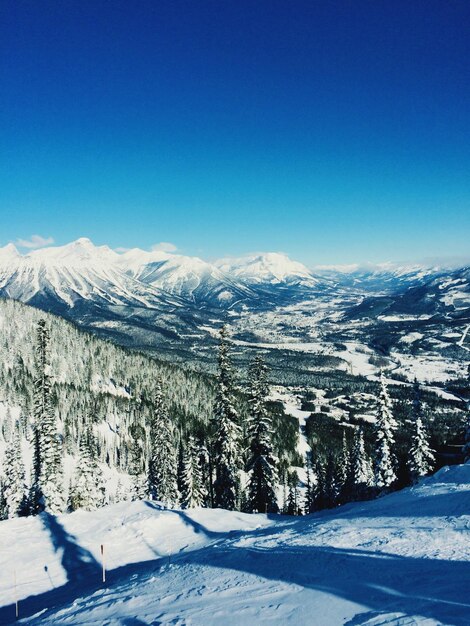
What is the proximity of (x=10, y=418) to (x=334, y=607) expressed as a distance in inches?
5371

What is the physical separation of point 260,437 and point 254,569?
22.7m

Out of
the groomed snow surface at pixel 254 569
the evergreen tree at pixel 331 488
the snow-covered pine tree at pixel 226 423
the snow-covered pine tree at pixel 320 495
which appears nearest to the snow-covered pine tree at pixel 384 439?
the snow-covered pine tree at pixel 226 423

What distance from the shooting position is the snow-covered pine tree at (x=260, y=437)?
35969mm

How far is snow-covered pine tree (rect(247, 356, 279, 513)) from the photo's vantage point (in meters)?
36.0

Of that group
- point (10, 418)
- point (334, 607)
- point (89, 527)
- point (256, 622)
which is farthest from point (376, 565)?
point (10, 418)

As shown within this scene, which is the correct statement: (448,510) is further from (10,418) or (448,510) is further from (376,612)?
(10,418)

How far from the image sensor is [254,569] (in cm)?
1347

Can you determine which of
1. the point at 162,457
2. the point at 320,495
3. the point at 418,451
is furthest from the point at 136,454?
the point at 418,451

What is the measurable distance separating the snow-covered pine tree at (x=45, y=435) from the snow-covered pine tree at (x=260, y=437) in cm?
2045

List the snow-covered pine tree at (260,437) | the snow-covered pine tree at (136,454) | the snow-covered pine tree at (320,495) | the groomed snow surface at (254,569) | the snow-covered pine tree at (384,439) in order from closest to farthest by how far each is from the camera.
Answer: the groomed snow surface at (254,569), the snow-covered pine tree at (260,437), the snow-covered pine tree at (384,439), the snow-covered pine tree at (320,495), the snow-covered pine tree at (136,454)

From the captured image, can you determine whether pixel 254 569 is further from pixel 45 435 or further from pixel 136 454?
pixel 136 454

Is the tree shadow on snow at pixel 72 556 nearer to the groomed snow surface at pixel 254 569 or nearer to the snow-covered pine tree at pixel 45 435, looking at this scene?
the groomed snow surface at pixel 254 569

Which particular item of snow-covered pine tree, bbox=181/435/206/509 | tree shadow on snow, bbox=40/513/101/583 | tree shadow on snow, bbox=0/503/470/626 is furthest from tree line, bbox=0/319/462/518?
tree shadow on snow, bbox=0/503/470/626

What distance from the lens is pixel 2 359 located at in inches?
6811
